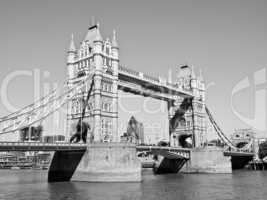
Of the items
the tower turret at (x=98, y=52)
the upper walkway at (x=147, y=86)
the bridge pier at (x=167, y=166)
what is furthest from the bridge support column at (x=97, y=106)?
the bridge pier at (x=167, y=166)

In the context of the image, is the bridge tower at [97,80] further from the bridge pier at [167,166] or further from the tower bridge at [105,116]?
the bridge pier at [167,166]

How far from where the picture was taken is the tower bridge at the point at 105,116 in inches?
1750

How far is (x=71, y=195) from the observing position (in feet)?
109

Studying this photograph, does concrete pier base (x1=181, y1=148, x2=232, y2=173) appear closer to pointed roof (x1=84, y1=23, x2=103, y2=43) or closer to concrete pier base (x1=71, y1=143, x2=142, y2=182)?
concrete pier base (x1=71, y1=143, x2=142, y2=182)

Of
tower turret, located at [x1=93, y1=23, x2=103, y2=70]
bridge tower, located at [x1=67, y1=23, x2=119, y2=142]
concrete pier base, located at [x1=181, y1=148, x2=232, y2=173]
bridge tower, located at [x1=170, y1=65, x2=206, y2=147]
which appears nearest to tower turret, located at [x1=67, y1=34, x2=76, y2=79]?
bridge tower, located at [x1=67, y1=23, x2=119, y2=142]

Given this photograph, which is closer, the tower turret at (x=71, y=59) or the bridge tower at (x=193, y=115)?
the tower turret at (x=71, y=59)

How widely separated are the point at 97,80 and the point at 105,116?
18.9ft

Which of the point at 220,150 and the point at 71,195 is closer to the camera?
the point at 71,195

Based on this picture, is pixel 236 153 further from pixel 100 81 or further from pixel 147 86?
pixel 100 81

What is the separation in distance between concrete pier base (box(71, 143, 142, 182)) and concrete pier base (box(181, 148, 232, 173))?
79.0ft

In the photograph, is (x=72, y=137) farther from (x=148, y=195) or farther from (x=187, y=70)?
(x=187, y=70)

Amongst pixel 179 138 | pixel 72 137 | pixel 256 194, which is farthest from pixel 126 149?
pixel 179 138

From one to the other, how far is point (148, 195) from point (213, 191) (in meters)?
8.08

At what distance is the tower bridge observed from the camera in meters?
44.4
